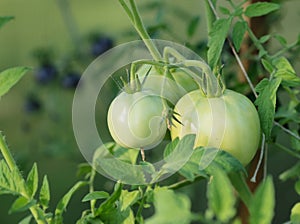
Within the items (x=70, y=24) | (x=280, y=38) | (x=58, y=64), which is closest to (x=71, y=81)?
(x=58, y=64)

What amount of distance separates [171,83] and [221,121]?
0.05m

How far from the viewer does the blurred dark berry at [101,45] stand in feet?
4.58

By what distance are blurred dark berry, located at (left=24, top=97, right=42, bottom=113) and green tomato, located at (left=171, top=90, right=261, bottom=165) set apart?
42.8 inches

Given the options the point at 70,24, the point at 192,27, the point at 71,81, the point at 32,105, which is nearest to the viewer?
the point at 192,27

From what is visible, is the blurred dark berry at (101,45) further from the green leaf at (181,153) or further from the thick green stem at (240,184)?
the green leaf at (181,153)

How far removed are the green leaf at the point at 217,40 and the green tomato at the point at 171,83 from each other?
2cm

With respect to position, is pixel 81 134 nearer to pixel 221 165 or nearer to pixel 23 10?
pixel 221 165

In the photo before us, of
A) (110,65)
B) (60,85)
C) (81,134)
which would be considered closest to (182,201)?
(81,134)

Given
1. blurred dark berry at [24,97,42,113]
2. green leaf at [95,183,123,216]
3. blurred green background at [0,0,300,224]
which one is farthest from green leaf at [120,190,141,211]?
blurred dark berry at [24,97,42,113]

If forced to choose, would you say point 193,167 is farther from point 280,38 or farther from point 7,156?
point 280,38

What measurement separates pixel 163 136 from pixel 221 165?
7cm

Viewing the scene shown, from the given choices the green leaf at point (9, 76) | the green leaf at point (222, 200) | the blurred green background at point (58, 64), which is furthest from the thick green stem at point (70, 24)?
the green leaf at point (222, 200)

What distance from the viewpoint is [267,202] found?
0.92 ft

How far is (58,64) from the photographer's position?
4.59 feet
